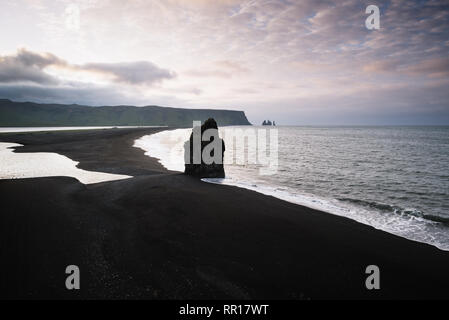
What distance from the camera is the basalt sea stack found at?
75.6 feet

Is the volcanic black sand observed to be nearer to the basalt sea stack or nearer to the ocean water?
the ocean water

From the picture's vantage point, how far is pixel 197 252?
885 cm

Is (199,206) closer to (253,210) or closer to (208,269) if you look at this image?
(253,210)

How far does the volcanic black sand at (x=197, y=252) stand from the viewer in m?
6.97

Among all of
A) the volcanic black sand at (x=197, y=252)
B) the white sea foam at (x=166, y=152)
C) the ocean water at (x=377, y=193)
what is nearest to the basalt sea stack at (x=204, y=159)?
the ocean water at (x=377, y=193)

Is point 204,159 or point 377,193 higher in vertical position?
point 204,159

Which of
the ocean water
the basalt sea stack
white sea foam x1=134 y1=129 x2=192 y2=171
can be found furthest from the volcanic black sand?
white sea foam x1=134 y1=129 x2=192 y2=171

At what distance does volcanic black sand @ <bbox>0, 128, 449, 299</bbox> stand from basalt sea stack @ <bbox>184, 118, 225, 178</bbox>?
8568mm

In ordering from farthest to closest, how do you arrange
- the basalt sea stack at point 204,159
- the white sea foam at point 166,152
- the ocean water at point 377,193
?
1. the white sea foam at point 166,152
2. the basalt sea stack at point 204,159
3. the ocean water at point 377,193

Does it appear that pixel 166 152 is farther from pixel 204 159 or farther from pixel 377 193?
pixel 377 193

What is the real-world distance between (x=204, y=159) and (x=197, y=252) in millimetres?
15110

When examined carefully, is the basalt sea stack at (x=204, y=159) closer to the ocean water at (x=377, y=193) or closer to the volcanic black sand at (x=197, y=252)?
the ocean water at (x=377, y=193)

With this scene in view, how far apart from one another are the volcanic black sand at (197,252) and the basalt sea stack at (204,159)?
8.57 metres

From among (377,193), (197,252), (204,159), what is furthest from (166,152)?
(197,252)
